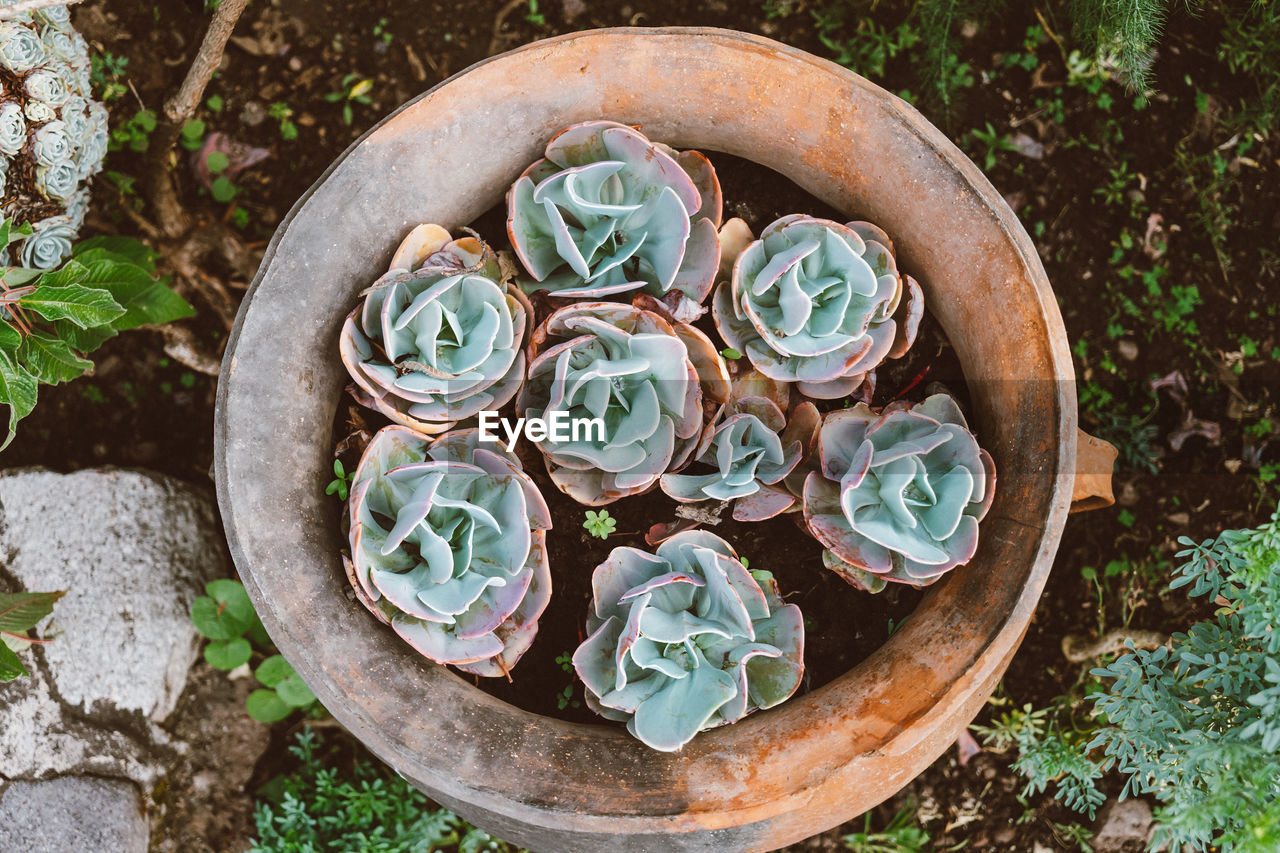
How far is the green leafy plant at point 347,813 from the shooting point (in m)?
1.56

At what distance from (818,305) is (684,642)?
47 centimetres

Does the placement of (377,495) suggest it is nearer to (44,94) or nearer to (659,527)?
(659,527)

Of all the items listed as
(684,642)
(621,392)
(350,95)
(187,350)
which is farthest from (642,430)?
(350,95)

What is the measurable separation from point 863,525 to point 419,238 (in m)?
0.68

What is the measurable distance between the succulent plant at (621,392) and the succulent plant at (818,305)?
0.28ft

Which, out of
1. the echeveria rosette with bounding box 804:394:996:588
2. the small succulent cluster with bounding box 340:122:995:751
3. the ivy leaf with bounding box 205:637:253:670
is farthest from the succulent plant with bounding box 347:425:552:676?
the ivy leaf with bounding box 205:637:253:670

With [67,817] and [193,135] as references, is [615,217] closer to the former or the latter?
[193,135]

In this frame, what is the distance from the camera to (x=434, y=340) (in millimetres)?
1024

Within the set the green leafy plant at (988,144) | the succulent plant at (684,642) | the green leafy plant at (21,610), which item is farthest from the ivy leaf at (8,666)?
the green leafy plant at (988,144)

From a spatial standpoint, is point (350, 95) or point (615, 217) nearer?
point (615, 217)

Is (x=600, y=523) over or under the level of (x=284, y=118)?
under

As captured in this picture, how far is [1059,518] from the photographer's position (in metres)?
1.05

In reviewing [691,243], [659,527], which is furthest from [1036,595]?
[691,243]

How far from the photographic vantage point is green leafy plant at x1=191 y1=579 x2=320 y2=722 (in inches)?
58.9
